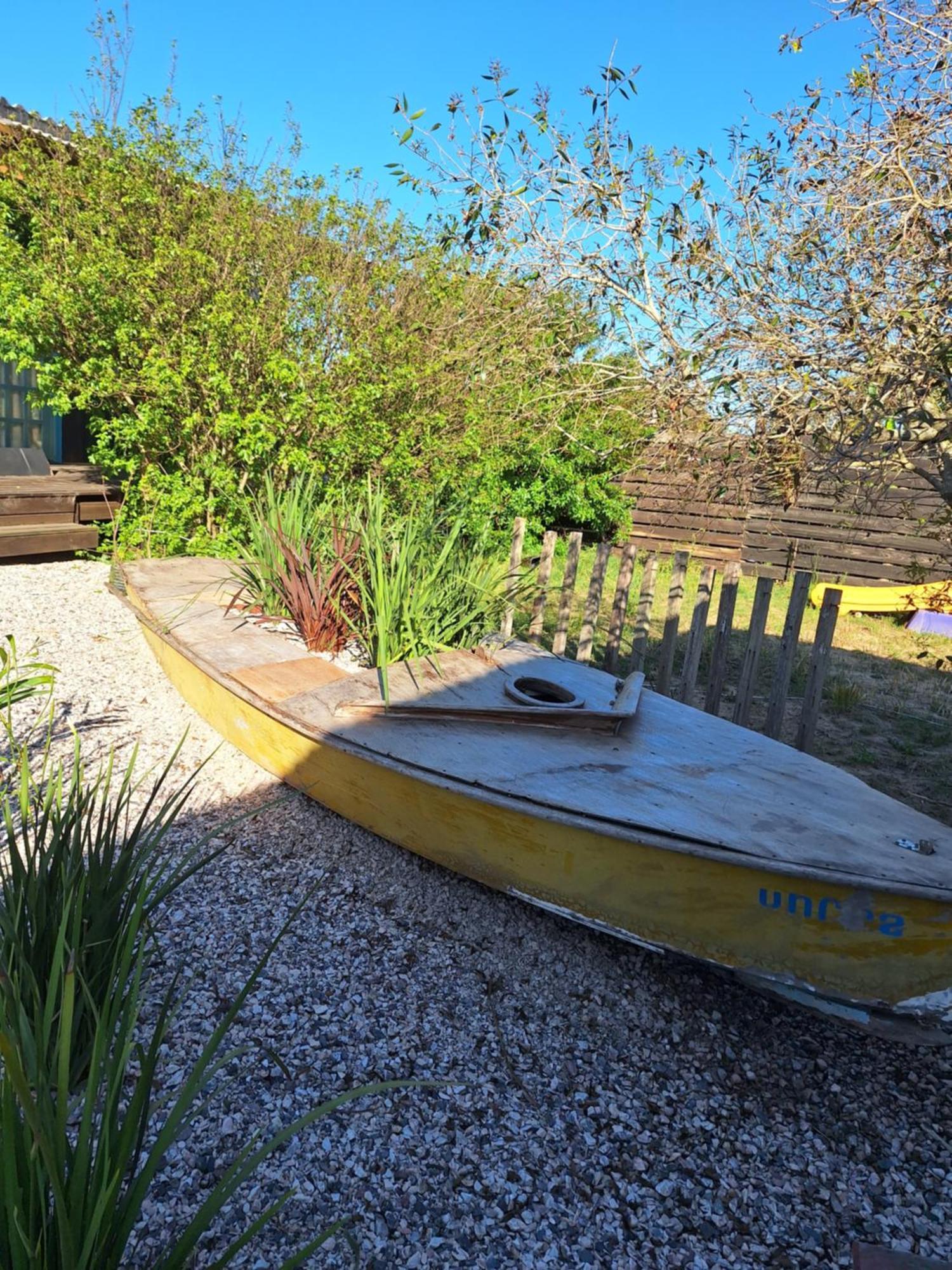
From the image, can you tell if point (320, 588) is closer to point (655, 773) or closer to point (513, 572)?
point (513, 572)

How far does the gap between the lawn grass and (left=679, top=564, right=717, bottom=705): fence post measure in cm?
75

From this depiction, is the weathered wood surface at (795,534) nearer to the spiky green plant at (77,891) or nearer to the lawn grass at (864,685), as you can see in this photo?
the lawn grass at (864,685)

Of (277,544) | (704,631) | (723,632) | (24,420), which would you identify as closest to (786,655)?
(723,632)

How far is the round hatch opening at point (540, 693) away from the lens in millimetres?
3217

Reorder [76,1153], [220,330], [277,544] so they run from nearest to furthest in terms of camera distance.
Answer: [76,1153] < [277,544] < [220,330]

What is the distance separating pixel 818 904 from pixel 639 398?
254 cm

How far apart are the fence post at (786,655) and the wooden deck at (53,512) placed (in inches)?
242

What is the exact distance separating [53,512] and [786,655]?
6663 mm

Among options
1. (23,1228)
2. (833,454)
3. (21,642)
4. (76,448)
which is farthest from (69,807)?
(76,448)

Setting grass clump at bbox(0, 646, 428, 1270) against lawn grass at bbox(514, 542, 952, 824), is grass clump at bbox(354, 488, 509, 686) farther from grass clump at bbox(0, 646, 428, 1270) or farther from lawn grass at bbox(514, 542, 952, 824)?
lawn grass at bbox(514, 542, 952, 824)

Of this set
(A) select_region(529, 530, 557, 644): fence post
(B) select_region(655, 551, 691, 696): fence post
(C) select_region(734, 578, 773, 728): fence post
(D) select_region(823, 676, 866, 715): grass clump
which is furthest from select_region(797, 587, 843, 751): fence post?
(A) select_region(529, 530, 557, 644): fence post

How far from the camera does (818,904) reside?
7.22ft

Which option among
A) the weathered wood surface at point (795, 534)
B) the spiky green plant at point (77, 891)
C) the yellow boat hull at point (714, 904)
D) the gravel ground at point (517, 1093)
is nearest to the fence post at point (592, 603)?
the gravel ground at point (517, 1093)

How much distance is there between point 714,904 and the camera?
231 cm
